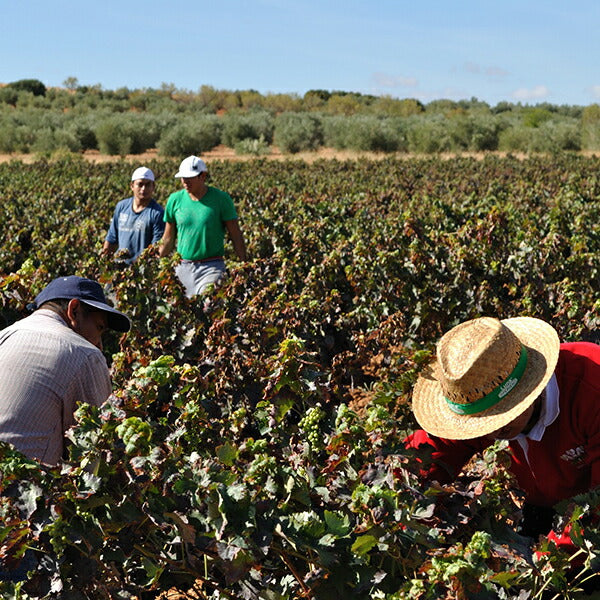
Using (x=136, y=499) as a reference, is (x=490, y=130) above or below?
above

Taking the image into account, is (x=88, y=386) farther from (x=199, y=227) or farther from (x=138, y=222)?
(x=138, y=222)

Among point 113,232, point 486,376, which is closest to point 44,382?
point 486,376

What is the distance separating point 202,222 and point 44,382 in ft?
13.0

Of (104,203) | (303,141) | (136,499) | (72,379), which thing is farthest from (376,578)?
(303,141)

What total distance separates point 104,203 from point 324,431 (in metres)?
13.0

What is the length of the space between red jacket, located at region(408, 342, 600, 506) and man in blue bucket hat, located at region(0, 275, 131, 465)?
4.07 feet

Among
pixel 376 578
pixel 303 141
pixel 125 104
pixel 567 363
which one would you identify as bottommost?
→ pixel 376 578

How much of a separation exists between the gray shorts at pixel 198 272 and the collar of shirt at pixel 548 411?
4355 mm

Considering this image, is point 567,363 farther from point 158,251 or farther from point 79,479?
point 158,251

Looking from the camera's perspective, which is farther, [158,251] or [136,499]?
[158,251]

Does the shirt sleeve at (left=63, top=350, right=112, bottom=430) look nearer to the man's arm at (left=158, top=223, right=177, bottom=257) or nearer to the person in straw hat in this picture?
the person in straw hat

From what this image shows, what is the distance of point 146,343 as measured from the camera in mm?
4883

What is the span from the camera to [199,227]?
6660mm

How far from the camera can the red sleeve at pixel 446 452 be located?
8.54ft
